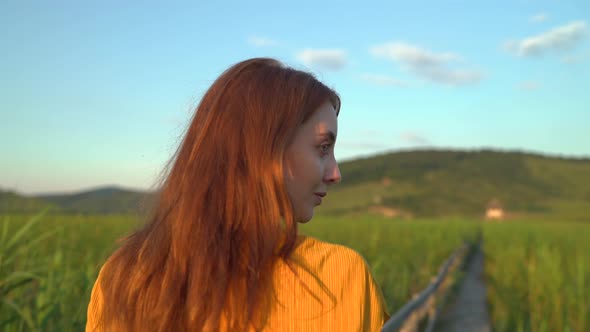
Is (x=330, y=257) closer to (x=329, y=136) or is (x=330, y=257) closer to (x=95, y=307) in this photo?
(x=329, y=136)

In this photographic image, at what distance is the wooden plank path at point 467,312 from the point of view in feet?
18.8

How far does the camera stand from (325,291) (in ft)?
3.75

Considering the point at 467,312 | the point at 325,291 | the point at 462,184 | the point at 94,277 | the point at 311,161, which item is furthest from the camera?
the point at 462,184

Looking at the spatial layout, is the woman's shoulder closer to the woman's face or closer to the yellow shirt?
Result: the yellow shirt

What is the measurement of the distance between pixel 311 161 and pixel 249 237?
212 millimetres

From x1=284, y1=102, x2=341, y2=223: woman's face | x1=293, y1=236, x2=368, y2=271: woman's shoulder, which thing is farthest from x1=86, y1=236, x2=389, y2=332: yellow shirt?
x1=284, y1=102, x2=341, y2=223: woman's face

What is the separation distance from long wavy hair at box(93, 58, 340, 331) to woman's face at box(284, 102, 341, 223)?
3 centimetres

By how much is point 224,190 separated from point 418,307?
130 inches

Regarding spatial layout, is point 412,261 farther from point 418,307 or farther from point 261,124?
point 261,124

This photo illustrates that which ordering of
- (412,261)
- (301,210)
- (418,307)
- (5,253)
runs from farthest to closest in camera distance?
(412,261) < (418,307) < (5,253) < (301,210)

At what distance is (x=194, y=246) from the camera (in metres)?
1.20

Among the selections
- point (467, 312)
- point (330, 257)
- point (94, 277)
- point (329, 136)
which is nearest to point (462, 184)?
point (467, 312)

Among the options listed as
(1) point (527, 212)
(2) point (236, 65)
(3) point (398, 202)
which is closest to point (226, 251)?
(2) point (236, 65)

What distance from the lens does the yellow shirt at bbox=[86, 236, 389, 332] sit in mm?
1146
